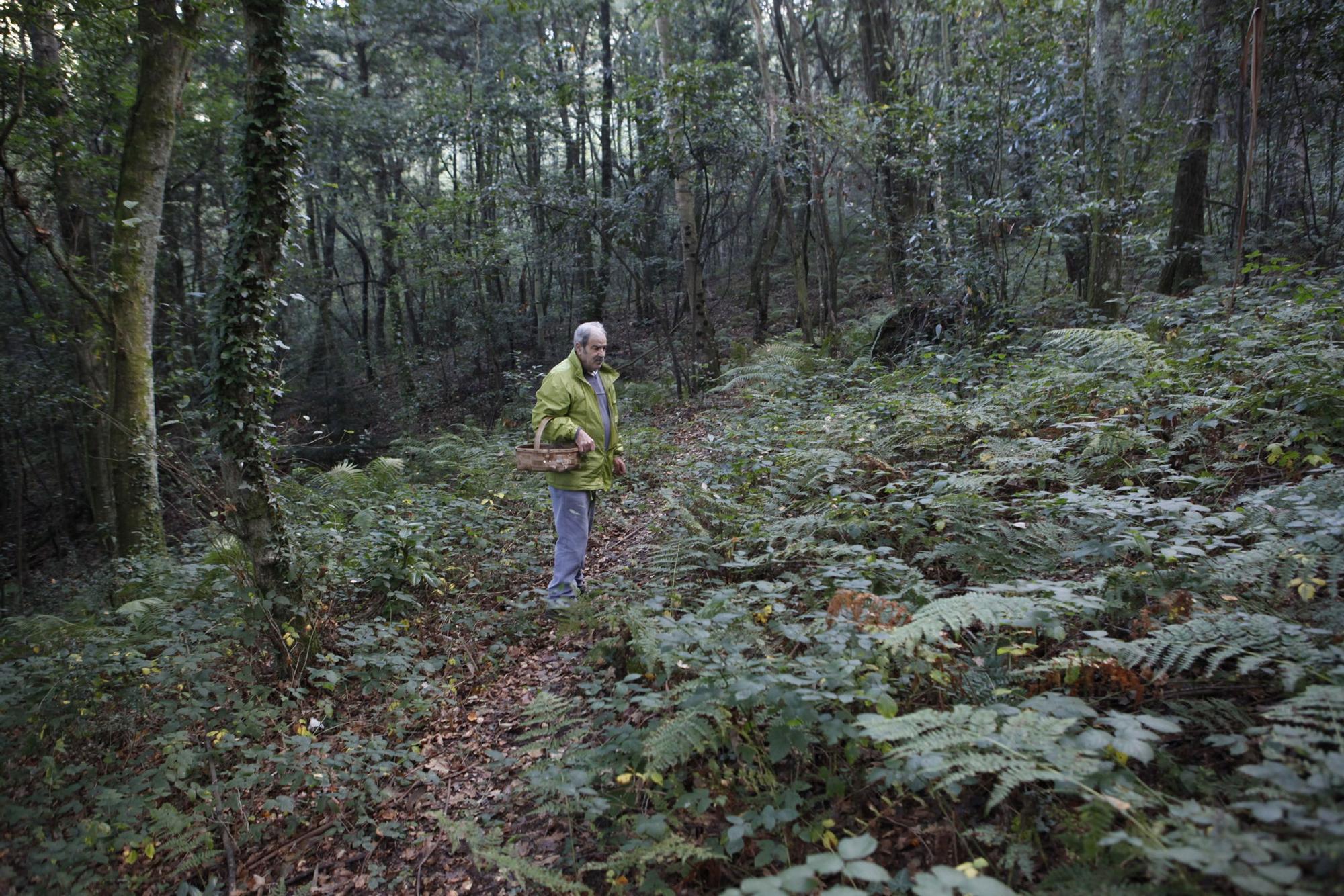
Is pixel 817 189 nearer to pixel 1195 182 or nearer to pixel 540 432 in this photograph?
pixel 1195 182

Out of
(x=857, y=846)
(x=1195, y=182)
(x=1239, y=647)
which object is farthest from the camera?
(x=1195, y=182)

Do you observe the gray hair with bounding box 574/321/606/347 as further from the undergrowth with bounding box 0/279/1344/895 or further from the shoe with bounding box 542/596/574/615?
the shoe with bounding box 542/596/574/615

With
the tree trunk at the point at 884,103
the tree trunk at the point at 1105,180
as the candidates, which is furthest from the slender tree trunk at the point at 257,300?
the tree trunk at the point at 884,103

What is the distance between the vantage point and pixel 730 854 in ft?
8.55

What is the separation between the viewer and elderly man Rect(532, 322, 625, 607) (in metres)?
5.52

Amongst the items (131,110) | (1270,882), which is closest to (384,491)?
(131,110)

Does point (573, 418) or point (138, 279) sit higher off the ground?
point (138, 279)

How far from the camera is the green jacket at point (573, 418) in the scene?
5.48 m

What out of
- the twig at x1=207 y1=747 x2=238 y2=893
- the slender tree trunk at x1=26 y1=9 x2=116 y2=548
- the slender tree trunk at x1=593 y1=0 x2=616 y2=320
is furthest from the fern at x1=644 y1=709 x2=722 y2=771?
the slender tree trunk at x1=593 y1=0 x2=616 y2=320

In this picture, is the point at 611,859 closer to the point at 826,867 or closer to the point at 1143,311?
the point at 826,867

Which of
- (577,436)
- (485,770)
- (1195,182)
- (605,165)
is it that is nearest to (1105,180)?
(1195,182)

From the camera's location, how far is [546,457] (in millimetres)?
5430

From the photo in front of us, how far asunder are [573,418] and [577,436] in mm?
250

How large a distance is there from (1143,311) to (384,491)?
10478mm
